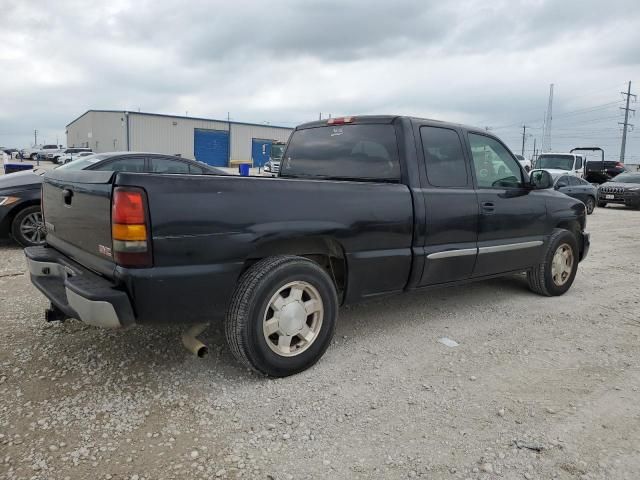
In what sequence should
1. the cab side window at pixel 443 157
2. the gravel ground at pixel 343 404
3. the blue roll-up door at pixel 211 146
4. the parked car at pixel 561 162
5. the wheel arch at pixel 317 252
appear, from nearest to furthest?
the gravel ground at pixel 343 404, the wheel arch at pixel 317 252, the cab side window at pixel 443 157, the parked car at pixel 561 162, the blue roll-up door at pixel 211 146

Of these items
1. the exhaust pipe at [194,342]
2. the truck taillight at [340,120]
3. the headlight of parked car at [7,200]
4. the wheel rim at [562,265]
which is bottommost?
the exhaust pipe at [194,342]

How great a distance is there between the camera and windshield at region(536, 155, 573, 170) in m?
19.5

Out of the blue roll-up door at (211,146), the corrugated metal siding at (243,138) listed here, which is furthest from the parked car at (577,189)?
the blue roll-up door at (211,146)

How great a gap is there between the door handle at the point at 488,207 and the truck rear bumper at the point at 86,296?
10.3 feet

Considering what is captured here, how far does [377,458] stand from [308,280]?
120cm

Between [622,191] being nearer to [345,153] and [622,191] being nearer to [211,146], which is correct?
[345,153]

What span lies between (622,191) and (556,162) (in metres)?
2.59

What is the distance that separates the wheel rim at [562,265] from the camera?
5478 mm

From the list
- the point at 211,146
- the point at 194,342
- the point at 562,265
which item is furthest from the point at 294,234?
the point at 211,146

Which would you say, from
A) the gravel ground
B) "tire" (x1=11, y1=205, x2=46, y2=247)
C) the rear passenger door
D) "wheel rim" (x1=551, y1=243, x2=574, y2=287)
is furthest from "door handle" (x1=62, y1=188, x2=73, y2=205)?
"wheel rim" (x1=551, y1=243, x2=574, y2=287)

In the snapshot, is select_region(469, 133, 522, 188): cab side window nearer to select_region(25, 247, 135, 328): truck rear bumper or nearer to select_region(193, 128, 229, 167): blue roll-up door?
select_region(25, 247, 135, 328): truck rear bumper

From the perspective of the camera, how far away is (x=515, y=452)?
102 inches

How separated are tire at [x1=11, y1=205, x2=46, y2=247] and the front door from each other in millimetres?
5747

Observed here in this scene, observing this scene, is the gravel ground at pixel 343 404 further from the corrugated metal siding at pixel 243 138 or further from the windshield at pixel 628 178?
the corrugated metal siding at pixel 243 138
